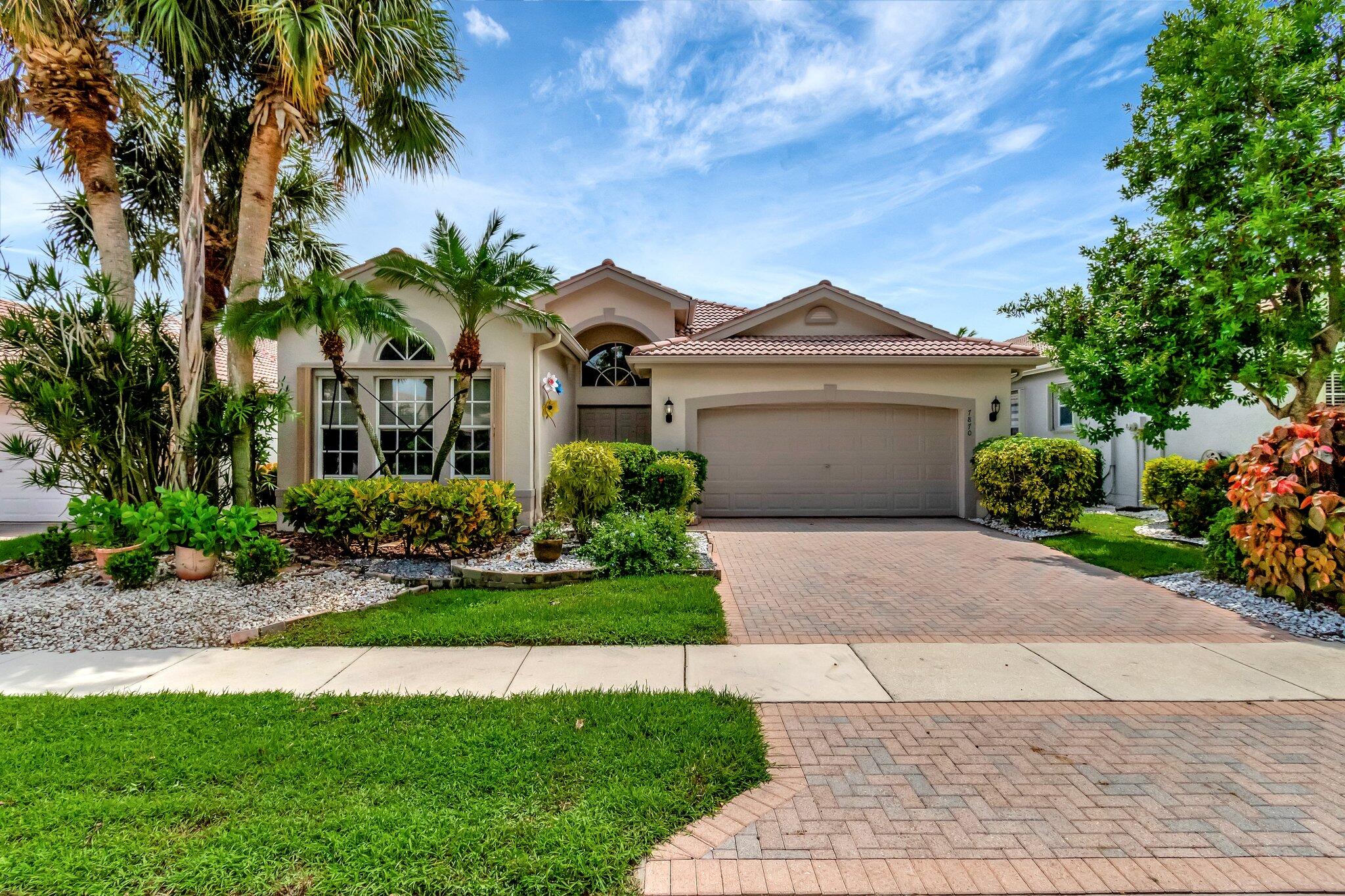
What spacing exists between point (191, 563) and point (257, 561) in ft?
2.70

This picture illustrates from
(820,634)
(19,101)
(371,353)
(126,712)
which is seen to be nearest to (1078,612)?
(820,634)

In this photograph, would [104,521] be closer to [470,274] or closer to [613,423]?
[470,274]

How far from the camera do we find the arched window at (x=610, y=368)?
1491cm

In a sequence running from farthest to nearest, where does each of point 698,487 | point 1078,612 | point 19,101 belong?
point 698,487, point 19,101, point 1078,612

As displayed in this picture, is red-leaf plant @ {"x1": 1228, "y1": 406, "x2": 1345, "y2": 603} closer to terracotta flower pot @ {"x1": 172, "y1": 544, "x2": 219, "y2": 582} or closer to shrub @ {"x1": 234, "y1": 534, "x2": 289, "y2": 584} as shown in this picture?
shrub @ {"x1": 234, "y1": 534, "x2": 289, "y2": 584}

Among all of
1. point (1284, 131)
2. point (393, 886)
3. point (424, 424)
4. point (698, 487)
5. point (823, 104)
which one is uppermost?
point (823, 104)

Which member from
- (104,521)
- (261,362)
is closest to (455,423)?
(104,521)

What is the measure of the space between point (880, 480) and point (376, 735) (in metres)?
11.5

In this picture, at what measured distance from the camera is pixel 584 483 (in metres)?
8.88

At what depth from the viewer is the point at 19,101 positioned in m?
8.83

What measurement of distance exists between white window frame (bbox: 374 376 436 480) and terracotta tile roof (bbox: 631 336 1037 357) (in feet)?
13.7

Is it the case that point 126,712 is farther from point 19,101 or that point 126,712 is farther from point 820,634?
point 19,101

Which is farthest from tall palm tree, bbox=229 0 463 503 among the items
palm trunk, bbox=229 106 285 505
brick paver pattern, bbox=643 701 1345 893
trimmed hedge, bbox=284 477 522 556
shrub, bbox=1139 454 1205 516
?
shrub, bbox=1139 454 1205 516

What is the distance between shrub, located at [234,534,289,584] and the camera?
6.81 meters
